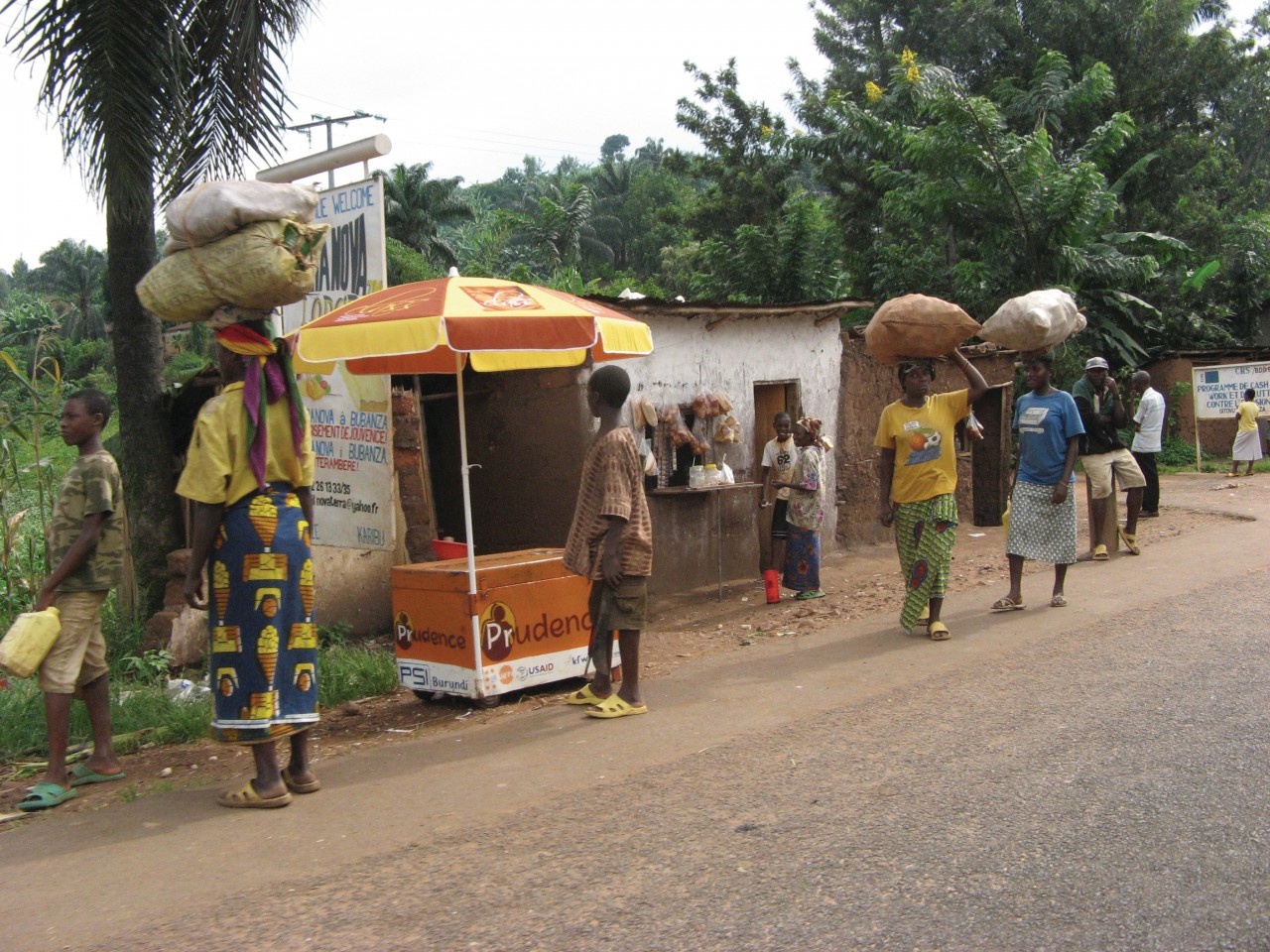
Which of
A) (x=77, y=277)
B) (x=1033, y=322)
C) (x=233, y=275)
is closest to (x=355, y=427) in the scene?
(x=233, y=275)

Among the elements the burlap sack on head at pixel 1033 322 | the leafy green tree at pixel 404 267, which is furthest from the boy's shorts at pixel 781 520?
the leafy green tree at pixel 404 267

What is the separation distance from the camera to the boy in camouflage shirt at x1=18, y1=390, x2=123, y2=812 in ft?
16.9

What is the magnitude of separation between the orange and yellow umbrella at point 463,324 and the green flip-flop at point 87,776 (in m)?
2.33

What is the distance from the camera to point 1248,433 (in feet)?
62.5

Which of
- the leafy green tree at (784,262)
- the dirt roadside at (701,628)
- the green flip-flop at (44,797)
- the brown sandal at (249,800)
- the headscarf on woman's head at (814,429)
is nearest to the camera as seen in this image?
the brown sandal at (249,800)

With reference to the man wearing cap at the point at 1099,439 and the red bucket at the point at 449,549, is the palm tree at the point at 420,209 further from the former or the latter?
the red bucket at the point at 449,549

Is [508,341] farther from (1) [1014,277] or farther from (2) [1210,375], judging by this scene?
(2) [1210,375]

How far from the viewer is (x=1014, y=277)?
18.7 meters

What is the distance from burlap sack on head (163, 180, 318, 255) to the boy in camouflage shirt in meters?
1.06

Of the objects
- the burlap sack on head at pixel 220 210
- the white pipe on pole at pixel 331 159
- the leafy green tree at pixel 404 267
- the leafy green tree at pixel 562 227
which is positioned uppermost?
the leafy green tree at pixel 562 227

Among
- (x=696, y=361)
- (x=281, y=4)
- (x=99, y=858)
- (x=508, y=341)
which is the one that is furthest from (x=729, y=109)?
(x=99, y=858)

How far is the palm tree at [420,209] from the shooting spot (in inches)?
1567

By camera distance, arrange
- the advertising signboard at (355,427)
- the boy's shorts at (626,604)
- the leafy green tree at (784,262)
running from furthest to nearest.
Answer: the leafy green tree at (784,262), the advertising signboard at (355,427), the boy's shorts at (626,604)

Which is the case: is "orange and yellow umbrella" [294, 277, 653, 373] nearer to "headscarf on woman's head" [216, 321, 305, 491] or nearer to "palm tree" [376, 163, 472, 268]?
"headscarf on woman's head" [216, 321, 305, 491]
